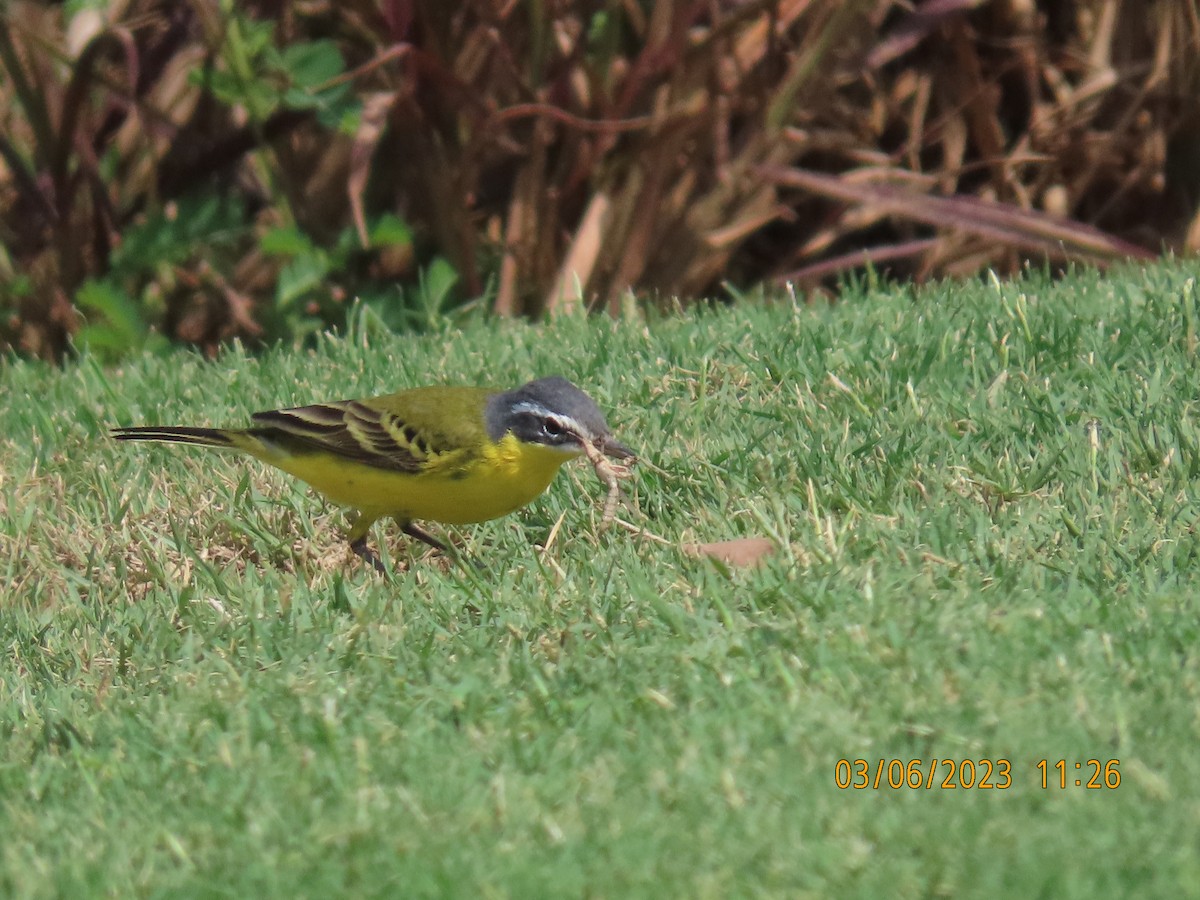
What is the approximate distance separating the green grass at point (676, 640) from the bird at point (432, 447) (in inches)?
8.2

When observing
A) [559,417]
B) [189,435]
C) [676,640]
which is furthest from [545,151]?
[676,640]

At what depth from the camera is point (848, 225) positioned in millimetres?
10211

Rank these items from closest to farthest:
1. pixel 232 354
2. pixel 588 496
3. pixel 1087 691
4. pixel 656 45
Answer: pixel 1087 691
pixel 588 496
pixel 232 354
pixel 656 45

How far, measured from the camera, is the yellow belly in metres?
5.79

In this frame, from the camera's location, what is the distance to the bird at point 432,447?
5.71 metres

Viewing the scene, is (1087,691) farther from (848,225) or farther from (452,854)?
(848,225)

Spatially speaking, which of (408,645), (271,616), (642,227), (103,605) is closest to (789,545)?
(408,645)

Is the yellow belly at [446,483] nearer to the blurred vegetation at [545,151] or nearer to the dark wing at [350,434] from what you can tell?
the dark wing at [350,434]

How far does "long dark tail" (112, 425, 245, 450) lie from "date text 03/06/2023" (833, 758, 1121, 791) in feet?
10.6

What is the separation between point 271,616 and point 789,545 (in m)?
1.62

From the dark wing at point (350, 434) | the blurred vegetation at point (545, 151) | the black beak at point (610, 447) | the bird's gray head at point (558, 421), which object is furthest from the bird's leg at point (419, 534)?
the blurred vegetation at point (545, 151)

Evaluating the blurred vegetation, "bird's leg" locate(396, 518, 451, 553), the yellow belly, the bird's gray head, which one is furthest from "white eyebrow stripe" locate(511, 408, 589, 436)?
the blurred vegetation

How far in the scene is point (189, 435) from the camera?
20.7 ft

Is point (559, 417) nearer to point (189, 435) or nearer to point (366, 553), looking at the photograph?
point (366, 553)
